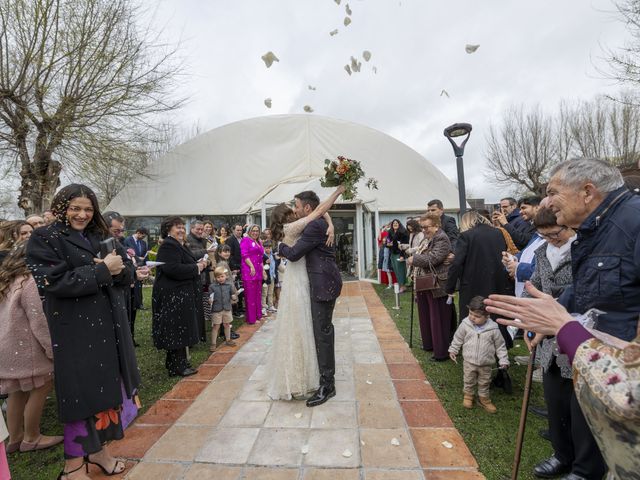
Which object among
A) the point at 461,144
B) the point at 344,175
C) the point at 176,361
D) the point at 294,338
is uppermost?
the point at 461,144

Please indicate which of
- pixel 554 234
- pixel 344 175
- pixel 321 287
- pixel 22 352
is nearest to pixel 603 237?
pixel 554 234

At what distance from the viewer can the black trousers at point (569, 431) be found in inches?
86.7

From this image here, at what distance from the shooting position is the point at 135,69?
11039 mm

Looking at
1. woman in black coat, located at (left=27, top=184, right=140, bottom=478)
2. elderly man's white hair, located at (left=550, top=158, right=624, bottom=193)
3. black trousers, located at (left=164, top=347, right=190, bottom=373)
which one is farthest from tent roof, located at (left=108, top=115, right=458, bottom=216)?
elderly man's white hair, located at (left=550, top=158, right=624, bottom=193)

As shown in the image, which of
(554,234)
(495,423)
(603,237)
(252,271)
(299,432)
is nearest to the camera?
(603,237)

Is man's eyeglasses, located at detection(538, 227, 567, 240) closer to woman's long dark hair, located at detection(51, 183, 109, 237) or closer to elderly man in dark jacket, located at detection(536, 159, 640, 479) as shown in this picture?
elderly man in dark jacket, located at detection(536, 159, 640, 479)

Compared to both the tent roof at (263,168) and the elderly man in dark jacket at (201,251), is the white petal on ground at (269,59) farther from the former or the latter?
the tent roof at (263,168)

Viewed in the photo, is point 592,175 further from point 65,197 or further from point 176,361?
point 176,361

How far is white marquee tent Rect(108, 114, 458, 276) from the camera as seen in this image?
1650 centimetres

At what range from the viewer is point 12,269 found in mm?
2947

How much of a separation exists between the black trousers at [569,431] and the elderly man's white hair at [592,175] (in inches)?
51.2

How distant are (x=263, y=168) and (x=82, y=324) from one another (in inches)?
604

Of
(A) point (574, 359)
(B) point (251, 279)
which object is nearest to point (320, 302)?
(A) point (574, 359)

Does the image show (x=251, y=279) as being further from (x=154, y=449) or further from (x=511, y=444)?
(x=511, y=444)
